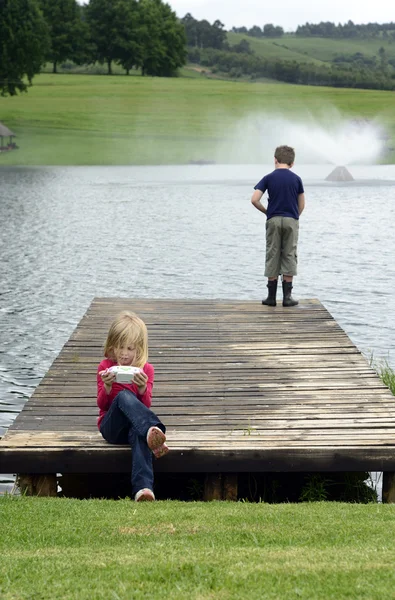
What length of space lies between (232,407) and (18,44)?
79.5 m

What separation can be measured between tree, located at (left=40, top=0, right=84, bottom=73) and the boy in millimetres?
117964

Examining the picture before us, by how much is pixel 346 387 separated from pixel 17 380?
202 inches

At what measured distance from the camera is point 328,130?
95125 millimetres

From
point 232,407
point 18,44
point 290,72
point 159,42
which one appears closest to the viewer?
point 232,407

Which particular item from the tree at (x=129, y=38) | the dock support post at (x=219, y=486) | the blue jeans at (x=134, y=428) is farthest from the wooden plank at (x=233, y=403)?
the tree at (x=129, y=38)

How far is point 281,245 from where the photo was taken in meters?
13.2

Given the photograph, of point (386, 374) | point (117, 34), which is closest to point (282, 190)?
point (386, 374)

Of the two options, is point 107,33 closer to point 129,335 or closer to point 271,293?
point 271,293

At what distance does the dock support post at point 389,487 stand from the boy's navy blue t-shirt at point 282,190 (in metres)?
5.72

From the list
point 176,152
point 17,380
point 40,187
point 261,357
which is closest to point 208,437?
point 261,357

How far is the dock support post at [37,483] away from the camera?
7.46 meters

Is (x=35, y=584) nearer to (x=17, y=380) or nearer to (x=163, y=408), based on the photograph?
(x=163, y=408)

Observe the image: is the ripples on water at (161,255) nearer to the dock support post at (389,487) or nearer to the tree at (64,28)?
the dock support post at (389,487)

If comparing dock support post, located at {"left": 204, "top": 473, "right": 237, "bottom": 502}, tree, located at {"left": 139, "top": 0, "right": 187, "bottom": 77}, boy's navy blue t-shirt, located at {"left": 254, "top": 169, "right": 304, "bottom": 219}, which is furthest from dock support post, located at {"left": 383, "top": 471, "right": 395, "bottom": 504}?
tree, located at {"left": 139, "top": 0, "right": 187, "bottom": 77}
